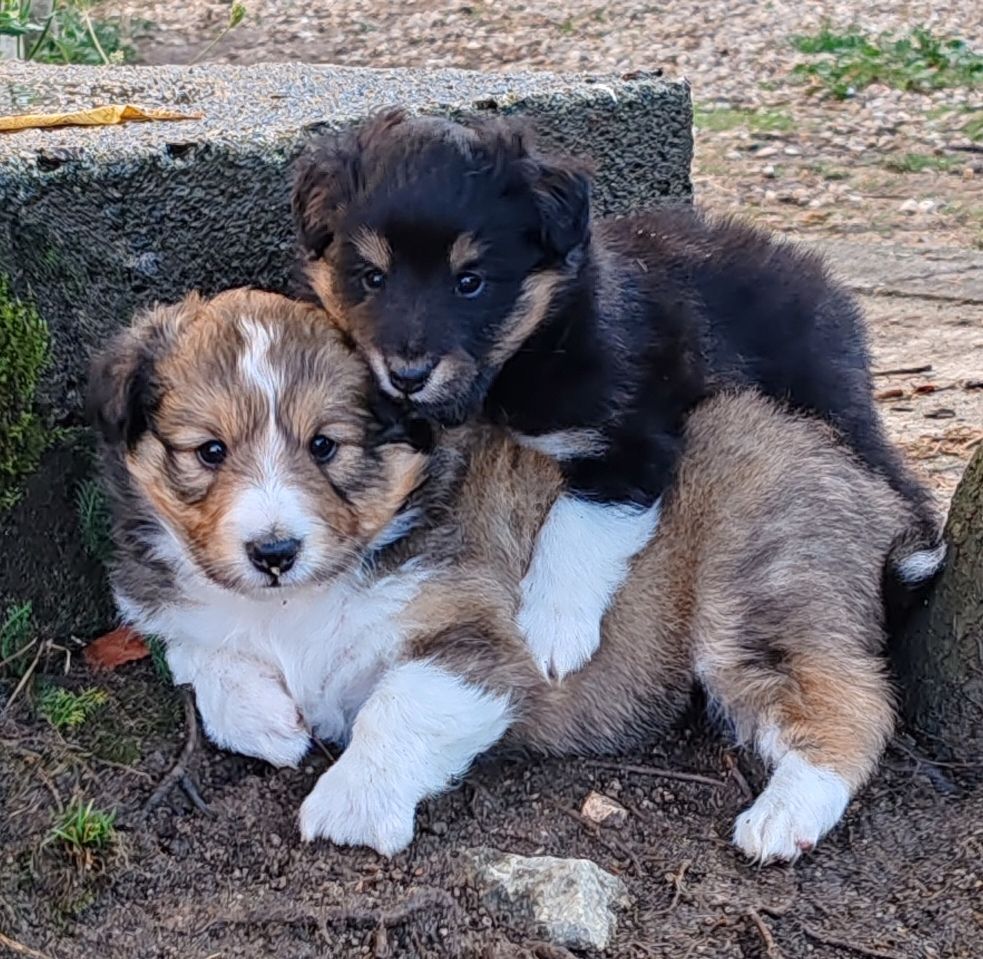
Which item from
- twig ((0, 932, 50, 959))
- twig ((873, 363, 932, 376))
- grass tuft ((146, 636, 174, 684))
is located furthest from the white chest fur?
twig ((873, 363, 932, 376))

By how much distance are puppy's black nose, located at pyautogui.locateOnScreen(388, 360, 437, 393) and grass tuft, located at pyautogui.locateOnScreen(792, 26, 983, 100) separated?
9.73m

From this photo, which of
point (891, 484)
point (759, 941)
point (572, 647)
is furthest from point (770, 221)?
point (759, 941)

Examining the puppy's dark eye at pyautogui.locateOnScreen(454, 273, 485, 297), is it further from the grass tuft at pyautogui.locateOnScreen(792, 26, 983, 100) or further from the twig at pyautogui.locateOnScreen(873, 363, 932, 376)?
the grass tuft at pyautogui.locateOnScreen(792, 26, 983, 100)

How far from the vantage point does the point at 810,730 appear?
386 centimetres

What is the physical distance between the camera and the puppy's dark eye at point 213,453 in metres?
3.55

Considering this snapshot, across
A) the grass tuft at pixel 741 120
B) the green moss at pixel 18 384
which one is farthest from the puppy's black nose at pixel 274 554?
the grass tuft at pixel 741 120

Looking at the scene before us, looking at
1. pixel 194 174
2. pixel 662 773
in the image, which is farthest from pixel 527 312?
pixel 662 773

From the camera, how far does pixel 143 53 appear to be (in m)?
13.7

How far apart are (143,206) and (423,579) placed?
128cm

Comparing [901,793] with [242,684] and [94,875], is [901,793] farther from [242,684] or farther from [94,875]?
[94,875]

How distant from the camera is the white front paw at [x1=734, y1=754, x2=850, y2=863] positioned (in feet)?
11.7

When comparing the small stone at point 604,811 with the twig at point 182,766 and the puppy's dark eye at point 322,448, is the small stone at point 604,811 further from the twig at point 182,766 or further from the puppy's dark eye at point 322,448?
the puppy's dark eye at point 322,448

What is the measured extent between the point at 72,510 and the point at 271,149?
1.15 metres

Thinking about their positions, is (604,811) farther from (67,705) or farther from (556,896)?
(67,705)
